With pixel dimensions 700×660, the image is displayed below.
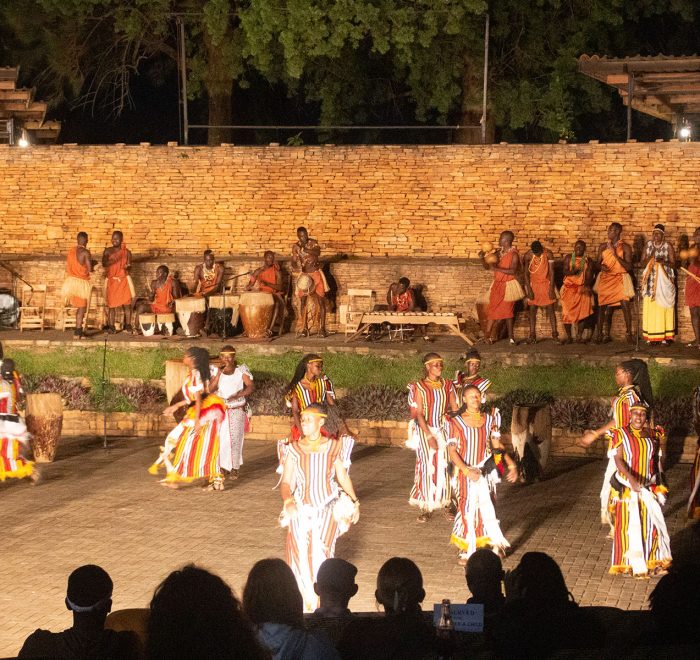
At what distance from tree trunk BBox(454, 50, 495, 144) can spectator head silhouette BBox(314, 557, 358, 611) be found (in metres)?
20.1

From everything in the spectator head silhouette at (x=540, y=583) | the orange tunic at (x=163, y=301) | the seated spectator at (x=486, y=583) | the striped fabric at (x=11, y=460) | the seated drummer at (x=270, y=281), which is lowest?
the striped fabric at (x=11, y=460)

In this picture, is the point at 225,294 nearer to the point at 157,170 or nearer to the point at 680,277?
the point at 157,170

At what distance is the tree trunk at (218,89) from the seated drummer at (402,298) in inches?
274

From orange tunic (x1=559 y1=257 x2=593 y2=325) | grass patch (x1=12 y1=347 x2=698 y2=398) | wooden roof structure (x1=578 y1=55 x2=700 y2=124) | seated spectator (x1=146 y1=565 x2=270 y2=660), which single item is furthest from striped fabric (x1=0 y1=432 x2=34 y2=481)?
wooden roof structure (x1=578 y1=55 x2=700 y2=124)

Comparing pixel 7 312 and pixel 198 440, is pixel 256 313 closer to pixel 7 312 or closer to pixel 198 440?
pixel 7 312

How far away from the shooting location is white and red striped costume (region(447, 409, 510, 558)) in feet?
37.0

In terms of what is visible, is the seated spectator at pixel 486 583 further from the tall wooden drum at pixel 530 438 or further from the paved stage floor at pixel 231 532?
the tall wooden drum at pixel 530 438

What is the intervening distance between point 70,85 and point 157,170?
688cm

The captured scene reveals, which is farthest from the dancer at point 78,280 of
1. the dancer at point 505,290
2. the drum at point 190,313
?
the dancer at point 505,290

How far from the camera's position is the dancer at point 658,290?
19.6m

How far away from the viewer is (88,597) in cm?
574

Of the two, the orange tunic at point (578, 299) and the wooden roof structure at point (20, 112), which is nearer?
the orange tunic at point (578, 299)

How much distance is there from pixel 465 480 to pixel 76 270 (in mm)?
11681

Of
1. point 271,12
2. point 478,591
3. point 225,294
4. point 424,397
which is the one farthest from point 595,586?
point 271,12
